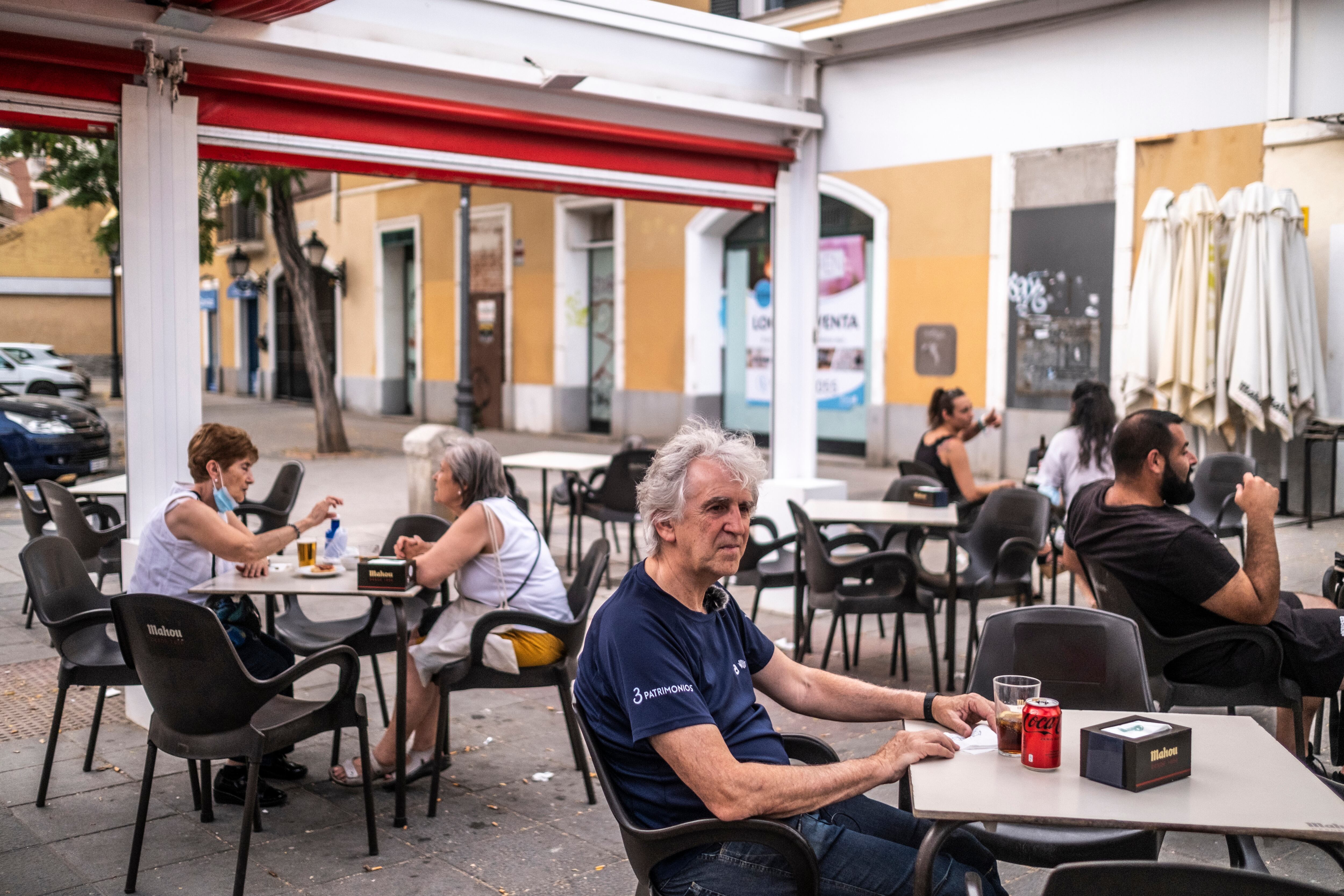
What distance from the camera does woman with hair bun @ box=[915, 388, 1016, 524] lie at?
717 cm

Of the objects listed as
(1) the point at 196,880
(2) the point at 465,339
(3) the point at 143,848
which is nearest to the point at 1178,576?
(1) the point at 196,880

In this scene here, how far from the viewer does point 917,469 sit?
7.30 metres

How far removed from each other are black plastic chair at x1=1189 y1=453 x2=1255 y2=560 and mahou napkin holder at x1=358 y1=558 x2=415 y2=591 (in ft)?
17.7

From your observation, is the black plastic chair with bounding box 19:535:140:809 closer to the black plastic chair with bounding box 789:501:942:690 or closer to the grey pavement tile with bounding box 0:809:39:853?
the grey pavement tile with bounding box 0:809:39:853

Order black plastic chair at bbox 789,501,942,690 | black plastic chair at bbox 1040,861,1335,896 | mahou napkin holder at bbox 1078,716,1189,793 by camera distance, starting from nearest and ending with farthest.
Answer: black plastic chair at bbox 1040,861,1335,896 < mahou napkin holder at bbox 1078,716,1189,793 < black plastic chair at bbox 789,501,942,690

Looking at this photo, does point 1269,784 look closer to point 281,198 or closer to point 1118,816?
point 1118,816

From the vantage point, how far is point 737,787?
241cm

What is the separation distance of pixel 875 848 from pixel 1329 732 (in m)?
2.51

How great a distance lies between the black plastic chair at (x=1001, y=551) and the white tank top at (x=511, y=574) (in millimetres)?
2218

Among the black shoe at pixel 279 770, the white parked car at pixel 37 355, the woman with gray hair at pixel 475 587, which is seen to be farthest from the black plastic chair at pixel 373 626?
the white parked car at pixel 37 355

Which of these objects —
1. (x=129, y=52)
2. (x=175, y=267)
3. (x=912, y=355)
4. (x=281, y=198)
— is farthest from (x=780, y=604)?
(x=281, y=198)

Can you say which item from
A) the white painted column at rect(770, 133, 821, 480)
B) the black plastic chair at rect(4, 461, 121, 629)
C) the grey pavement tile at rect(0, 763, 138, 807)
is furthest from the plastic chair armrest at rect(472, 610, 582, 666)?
the white painted column at rect(770, 133, 821, 480)

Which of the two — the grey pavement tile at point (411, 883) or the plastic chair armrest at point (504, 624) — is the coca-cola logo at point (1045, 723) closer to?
the grey pavement tile at point (411, 883)

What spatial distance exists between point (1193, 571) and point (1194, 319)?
6122 millimetres
